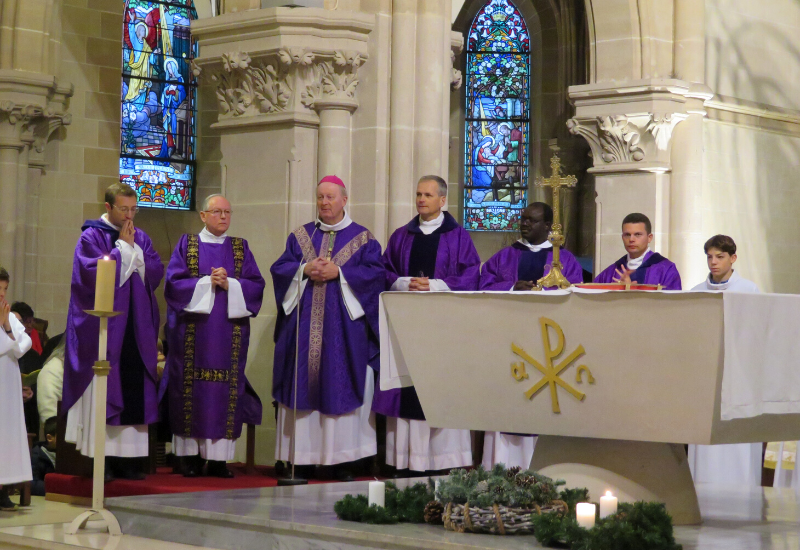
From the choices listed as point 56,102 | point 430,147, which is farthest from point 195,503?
point 56,102

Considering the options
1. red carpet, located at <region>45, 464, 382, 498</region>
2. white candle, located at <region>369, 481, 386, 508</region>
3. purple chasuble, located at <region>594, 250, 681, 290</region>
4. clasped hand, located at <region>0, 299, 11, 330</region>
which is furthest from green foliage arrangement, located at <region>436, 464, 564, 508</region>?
clasped hand, located at <region>0, 299, 11, 330</region>

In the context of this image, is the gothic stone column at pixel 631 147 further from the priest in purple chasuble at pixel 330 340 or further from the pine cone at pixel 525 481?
the pine cone at pixel 525 481

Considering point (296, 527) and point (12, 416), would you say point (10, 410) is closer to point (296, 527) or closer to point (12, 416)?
point (12, 416)

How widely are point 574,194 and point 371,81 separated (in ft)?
18.9

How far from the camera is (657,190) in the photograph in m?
10.5

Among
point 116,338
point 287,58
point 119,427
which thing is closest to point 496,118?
point 287,58

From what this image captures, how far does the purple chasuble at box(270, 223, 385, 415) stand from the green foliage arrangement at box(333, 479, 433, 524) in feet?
6.12

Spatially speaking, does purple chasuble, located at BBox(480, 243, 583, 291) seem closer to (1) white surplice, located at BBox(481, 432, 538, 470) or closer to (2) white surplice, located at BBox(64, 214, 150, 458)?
(1) white surplice, located at BBox(481, 432, 538, 470)

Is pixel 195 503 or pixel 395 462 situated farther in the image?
pixel 395 462

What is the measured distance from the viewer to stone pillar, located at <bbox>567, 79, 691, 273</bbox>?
34.0ft

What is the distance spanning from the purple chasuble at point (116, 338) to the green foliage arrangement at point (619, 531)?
311 cm

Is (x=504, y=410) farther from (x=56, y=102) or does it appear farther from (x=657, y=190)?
(x=56, y=102)

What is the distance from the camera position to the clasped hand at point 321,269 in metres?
A: 7.41

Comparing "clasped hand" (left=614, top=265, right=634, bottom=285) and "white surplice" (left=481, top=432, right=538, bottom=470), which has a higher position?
"clasped hand" (left=614, top=265, right=634, bottom=285)
